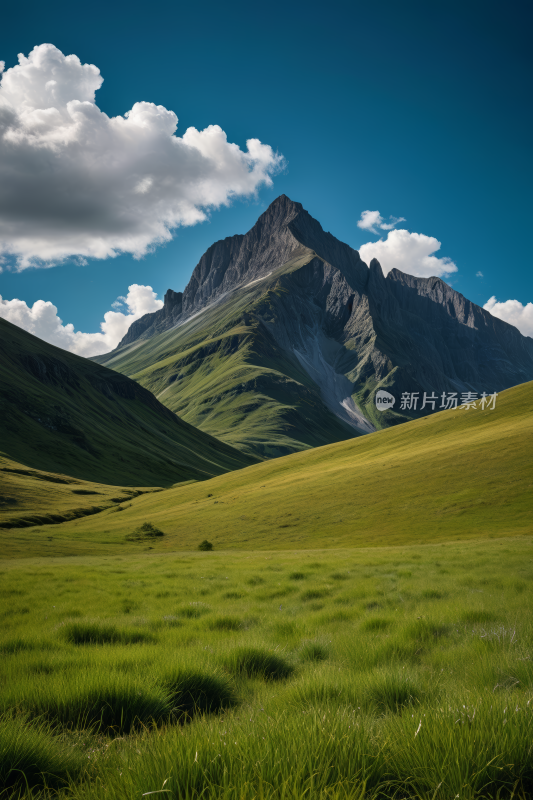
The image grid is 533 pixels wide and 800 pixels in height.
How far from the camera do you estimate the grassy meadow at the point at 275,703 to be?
257 cm

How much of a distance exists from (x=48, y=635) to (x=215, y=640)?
2.98 m

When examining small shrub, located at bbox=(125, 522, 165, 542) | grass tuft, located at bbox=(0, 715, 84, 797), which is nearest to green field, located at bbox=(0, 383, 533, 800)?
grass tuft, located at bbox=(0, 715, 84, 797)

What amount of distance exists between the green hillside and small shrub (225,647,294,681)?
3995 cm

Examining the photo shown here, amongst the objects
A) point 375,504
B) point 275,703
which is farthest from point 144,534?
point 275,703

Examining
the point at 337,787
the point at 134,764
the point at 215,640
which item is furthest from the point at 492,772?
the point at 215,640

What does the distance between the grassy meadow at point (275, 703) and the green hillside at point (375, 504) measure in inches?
1481

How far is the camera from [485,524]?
4394cm

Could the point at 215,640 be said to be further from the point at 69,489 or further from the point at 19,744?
the point at 69,489

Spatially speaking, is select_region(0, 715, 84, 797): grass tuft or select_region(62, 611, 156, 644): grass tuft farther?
select_region(62, 611, 156, 644): grass tuft

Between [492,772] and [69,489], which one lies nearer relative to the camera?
[492,772]

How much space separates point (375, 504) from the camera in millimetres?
55531

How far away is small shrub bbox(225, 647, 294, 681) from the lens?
18.8 feet

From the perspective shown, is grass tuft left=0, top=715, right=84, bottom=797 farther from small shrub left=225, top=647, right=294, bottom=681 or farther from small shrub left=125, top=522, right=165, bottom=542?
small shrub left=125, top=522, right=165, bottom=542

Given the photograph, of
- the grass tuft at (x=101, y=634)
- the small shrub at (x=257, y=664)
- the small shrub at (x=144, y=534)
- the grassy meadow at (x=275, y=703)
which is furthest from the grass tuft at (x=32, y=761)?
the small shrub at (x=144, y=534)
